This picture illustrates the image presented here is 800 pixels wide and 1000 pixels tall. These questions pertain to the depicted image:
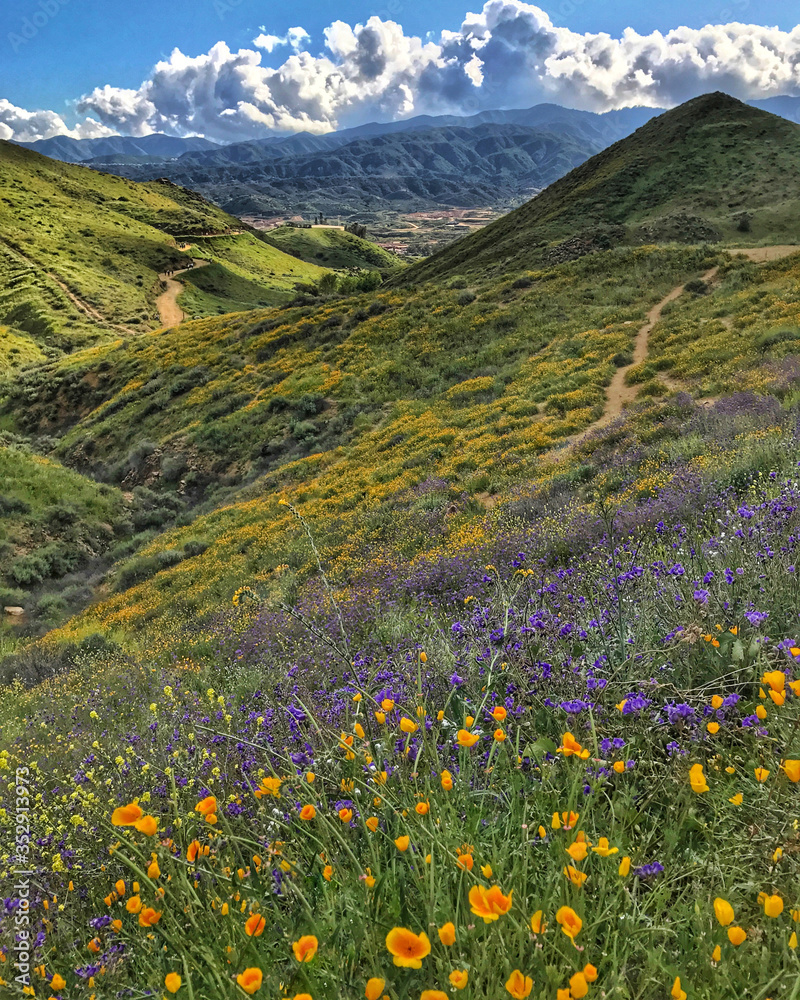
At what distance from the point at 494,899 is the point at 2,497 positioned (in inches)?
863

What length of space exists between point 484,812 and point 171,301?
7737 cm

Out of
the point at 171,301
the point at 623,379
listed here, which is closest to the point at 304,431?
the point at 623,379

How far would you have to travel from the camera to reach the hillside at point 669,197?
38781mm

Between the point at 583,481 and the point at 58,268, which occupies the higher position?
the point at 58,268

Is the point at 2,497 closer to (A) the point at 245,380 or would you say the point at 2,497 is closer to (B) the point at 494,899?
(A) the point at 245,380

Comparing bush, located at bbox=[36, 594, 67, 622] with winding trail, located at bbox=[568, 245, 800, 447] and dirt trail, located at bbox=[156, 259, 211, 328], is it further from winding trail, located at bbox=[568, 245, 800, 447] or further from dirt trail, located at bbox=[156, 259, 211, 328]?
dirt trail, located at bbox=[156, 259, 211, 328]

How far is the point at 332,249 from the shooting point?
144m

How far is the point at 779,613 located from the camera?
292cm

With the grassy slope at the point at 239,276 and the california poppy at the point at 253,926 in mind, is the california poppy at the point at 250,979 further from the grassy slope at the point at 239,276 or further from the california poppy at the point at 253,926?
the grassy slope at the point at 239,276

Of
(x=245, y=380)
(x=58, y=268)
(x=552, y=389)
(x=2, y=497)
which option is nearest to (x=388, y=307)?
(x=245, y=380)

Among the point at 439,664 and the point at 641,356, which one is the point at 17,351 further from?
the point at 439,664

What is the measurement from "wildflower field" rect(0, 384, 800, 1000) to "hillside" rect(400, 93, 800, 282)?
35893 millimetres

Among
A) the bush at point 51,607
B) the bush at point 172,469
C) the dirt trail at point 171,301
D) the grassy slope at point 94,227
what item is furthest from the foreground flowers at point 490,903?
the grassy slope at point 94,227

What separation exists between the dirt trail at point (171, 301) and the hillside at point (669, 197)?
26.8 metres
